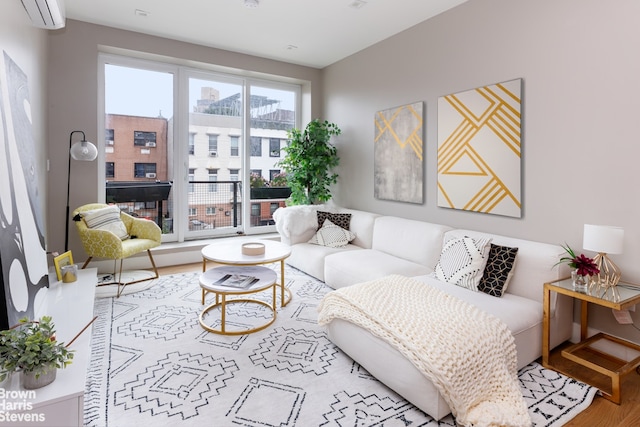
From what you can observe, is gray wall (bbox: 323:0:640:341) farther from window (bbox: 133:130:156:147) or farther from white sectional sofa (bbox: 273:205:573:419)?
window (bbox: 133:130:156:147)

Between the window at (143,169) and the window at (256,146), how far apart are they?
55.1 inches

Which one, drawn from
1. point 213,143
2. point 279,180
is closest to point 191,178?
point 213,143

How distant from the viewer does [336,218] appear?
4328 millimetres

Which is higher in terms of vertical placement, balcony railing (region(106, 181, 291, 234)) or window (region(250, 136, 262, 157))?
window (region(250, 136, 262, 157))

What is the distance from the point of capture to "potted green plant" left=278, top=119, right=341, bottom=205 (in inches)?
193

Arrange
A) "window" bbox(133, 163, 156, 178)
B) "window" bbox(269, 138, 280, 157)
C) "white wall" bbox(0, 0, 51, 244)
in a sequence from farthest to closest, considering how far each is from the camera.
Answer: "window" bbox(269, 138, 280, 157)
"window" bbox(133, 163, 156, 178)
"white wall" bbox(0, 0, 51, 244)

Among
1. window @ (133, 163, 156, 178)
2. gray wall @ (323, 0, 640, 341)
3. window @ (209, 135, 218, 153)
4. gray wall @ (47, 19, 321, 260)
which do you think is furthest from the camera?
window @ (209, 135, 218, 153)

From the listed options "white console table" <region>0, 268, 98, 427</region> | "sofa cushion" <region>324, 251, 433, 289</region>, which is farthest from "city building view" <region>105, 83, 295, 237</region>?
"white console table" <region>0, 268, 98, 427</region>

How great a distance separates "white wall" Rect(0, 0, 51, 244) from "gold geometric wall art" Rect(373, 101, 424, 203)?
3362 millimetres

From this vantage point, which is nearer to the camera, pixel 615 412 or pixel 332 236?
pixel 615 412

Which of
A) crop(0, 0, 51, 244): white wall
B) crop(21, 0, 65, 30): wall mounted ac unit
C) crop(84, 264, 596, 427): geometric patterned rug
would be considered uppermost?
crop(21, 0, 65, 30): wall mounted ac unit

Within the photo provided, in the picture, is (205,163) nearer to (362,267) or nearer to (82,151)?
(82,151)

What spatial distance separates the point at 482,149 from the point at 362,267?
4.95 feet

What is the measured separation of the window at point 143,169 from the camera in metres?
4.53
